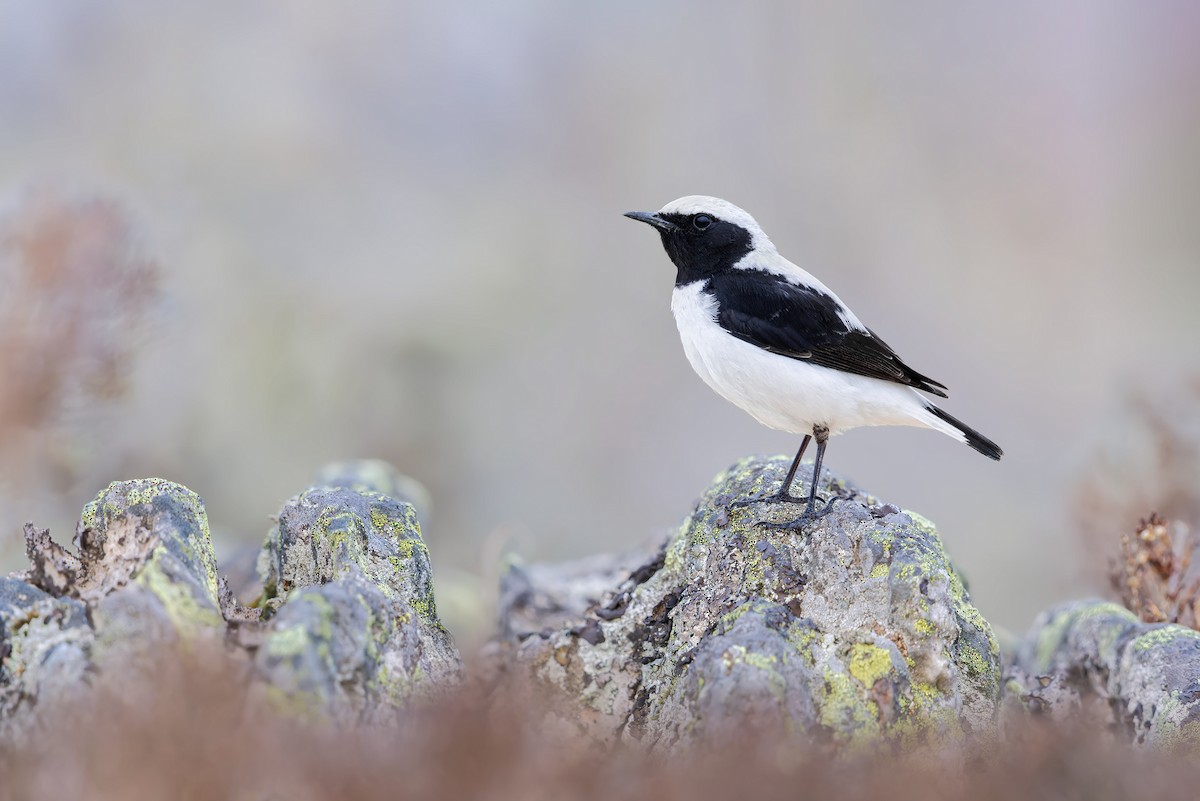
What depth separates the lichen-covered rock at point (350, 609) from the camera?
167 inches

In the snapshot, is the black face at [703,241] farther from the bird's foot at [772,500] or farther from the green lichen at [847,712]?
the green lichen at [847,712]

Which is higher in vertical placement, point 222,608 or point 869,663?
point 222,608

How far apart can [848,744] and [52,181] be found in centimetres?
1630

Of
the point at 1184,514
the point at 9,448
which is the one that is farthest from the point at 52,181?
the point at 1184,514

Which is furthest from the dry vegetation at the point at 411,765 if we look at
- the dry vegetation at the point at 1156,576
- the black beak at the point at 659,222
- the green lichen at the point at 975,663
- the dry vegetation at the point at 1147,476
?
the dry vegetation at the point at 1147,476

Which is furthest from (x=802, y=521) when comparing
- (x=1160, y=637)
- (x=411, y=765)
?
(x=411, y=765)

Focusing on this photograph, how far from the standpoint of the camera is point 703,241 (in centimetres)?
814

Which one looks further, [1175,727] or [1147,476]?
[1147,476]

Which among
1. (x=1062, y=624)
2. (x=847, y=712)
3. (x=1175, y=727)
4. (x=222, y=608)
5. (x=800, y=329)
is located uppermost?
(x=800, y=329)

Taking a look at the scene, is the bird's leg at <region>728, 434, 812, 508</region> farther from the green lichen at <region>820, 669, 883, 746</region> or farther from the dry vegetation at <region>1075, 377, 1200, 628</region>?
the dry vegetation at <region>1075, 377, 1200, 628</region>

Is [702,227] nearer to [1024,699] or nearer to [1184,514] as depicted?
[1024,699]

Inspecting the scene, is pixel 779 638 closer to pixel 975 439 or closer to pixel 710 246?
pixel 975 439

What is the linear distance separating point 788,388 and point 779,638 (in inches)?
102

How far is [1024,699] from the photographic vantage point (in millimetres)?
7223
